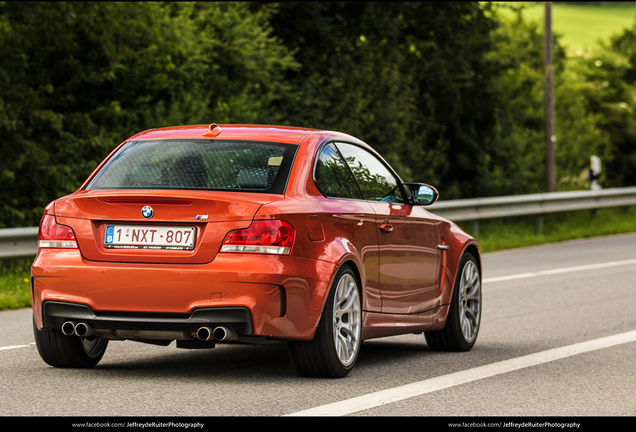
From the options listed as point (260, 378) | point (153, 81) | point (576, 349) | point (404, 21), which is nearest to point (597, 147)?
point (404, 21)

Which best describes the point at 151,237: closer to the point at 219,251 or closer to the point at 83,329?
the point at 219,251

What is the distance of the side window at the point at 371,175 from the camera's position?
761 cm

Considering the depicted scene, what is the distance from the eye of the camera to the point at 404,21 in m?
26.0

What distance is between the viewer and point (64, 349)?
23.1ft

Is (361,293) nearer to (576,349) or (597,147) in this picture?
(576,349)

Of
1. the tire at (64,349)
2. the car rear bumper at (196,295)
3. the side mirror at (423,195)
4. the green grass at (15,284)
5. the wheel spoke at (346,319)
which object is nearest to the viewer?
the car rear bumper at (196,295)

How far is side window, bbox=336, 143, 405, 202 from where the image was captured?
7605 millimetres

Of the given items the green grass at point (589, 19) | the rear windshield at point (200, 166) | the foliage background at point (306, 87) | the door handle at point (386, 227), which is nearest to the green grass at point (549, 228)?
the foliage background at point (306, 87)

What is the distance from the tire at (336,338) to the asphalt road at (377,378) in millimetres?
95

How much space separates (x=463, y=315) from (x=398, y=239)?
1.24 m

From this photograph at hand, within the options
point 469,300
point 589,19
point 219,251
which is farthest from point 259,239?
point 589,19

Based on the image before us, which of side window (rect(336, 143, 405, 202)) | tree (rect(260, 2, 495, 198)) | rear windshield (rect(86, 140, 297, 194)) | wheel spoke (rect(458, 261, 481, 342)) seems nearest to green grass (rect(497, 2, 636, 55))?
tree (rect(260, 2, 495, 198))

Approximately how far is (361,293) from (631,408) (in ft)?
6.18

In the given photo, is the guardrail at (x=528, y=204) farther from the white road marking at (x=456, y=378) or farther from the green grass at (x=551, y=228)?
the white road marking at (x=456, y=378)
